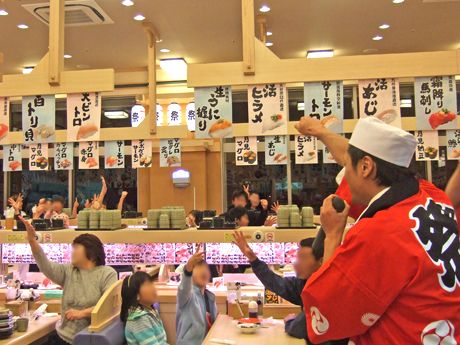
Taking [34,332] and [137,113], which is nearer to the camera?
[34,332]

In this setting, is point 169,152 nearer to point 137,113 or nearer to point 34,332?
point 137,113

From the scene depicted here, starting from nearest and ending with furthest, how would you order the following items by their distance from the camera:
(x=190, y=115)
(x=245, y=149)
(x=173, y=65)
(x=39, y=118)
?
(x=39, y=118) → (x=245, y=149) → (x=173, y=65) → (x=190, y=115)

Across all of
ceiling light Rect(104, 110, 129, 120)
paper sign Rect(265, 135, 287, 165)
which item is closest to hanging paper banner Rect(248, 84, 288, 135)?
paper sign Rect(265, 135, 287, 165)

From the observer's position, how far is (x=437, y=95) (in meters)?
3.45

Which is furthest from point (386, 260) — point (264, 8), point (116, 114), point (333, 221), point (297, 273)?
point (116, 114)

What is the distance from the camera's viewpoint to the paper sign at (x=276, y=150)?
18.8ft

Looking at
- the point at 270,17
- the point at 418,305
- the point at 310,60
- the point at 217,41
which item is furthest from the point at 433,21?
the point at 418,305

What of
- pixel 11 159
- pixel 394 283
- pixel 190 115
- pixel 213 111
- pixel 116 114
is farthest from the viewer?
pixel 116 114

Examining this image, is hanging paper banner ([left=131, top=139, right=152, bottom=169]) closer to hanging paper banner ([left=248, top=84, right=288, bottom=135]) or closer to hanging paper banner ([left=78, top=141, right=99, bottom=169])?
hanging paper banner ([left=78, top=141, right=99, bottom=169])

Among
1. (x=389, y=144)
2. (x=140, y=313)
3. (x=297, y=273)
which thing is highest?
(x=389, y=144)

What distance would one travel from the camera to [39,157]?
17.5ft

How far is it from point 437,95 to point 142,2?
4.81m

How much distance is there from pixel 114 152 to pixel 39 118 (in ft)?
8.65

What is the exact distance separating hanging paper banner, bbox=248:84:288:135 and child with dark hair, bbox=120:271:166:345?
1.61 metres
